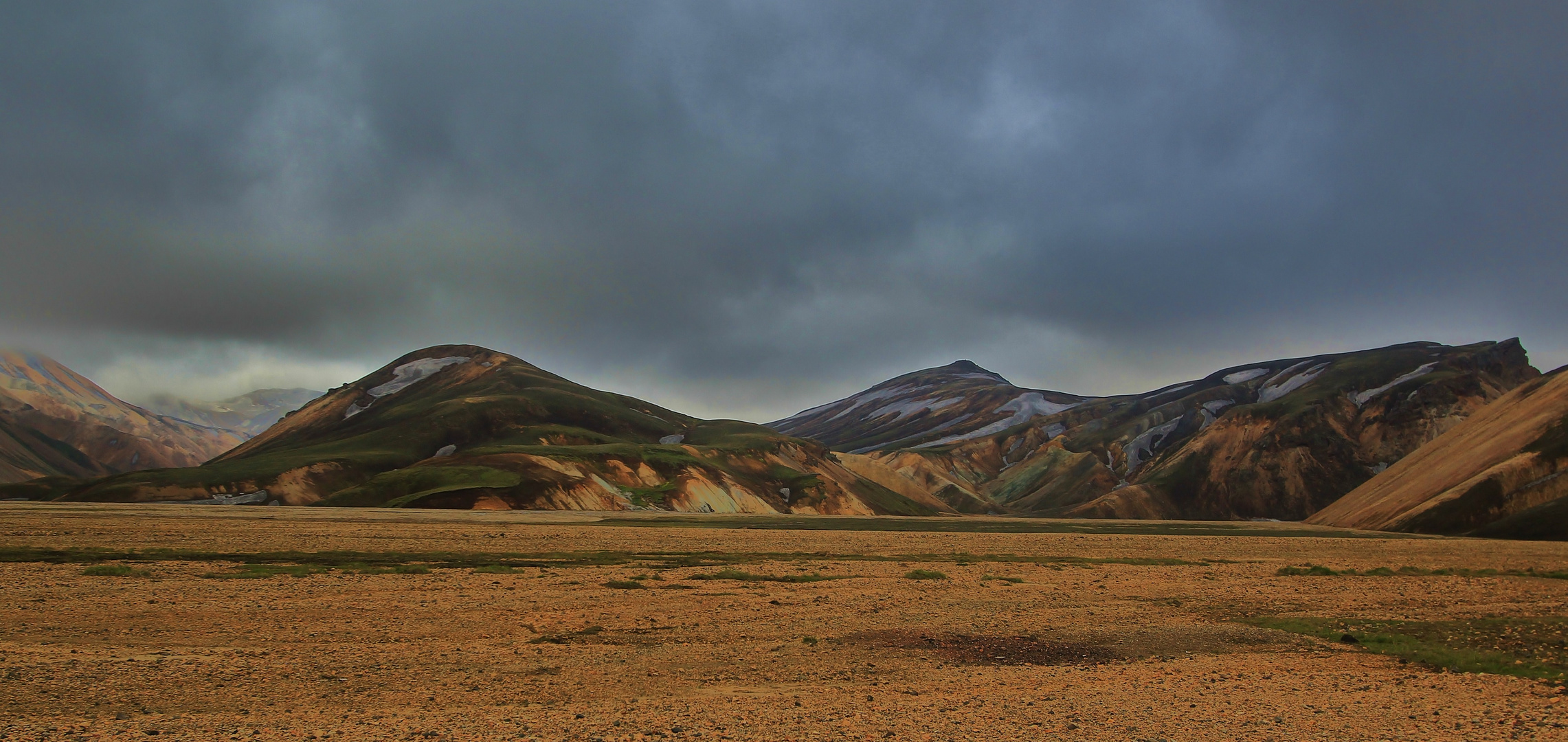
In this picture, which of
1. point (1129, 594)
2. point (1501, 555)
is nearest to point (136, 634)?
point (1129, 594)

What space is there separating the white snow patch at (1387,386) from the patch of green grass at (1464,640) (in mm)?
167284

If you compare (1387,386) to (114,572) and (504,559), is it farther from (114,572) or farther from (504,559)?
(114,572)

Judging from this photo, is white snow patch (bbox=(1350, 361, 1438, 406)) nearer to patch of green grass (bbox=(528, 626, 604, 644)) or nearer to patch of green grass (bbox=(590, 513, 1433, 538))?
patch of green grass (bbox=(590, 513, 1433, 538))

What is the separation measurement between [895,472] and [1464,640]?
182 m

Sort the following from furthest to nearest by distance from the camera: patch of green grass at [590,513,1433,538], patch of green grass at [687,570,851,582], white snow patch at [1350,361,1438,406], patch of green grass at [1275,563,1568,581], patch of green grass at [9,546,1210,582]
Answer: white snow patch at [1350,361,1438,406]
patch of green grass at [590,513,1433,538]
patch of green grass at [1275,563,1568,581]
patch of green grass at [9,546,1210,582]
patch of green grass at [687,570,851,582]

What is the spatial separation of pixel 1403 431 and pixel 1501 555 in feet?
402

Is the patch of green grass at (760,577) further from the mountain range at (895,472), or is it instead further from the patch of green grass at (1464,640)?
the mountain range at (895,472)

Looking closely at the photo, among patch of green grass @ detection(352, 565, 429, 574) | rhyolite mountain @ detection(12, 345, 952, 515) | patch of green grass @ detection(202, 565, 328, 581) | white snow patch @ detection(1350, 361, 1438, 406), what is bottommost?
patch of green grass @ detection(352, 565, 429, 574)

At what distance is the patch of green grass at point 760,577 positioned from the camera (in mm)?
29094

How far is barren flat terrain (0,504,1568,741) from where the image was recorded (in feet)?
37.8

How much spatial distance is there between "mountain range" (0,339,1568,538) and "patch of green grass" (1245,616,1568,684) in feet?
203

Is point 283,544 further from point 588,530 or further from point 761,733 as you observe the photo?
point 761,733

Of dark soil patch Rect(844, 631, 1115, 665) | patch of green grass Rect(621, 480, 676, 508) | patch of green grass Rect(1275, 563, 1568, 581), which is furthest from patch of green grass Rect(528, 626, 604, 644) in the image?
patch of green grass Rect(621, 480, 676, 508)

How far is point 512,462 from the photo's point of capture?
10738cm
